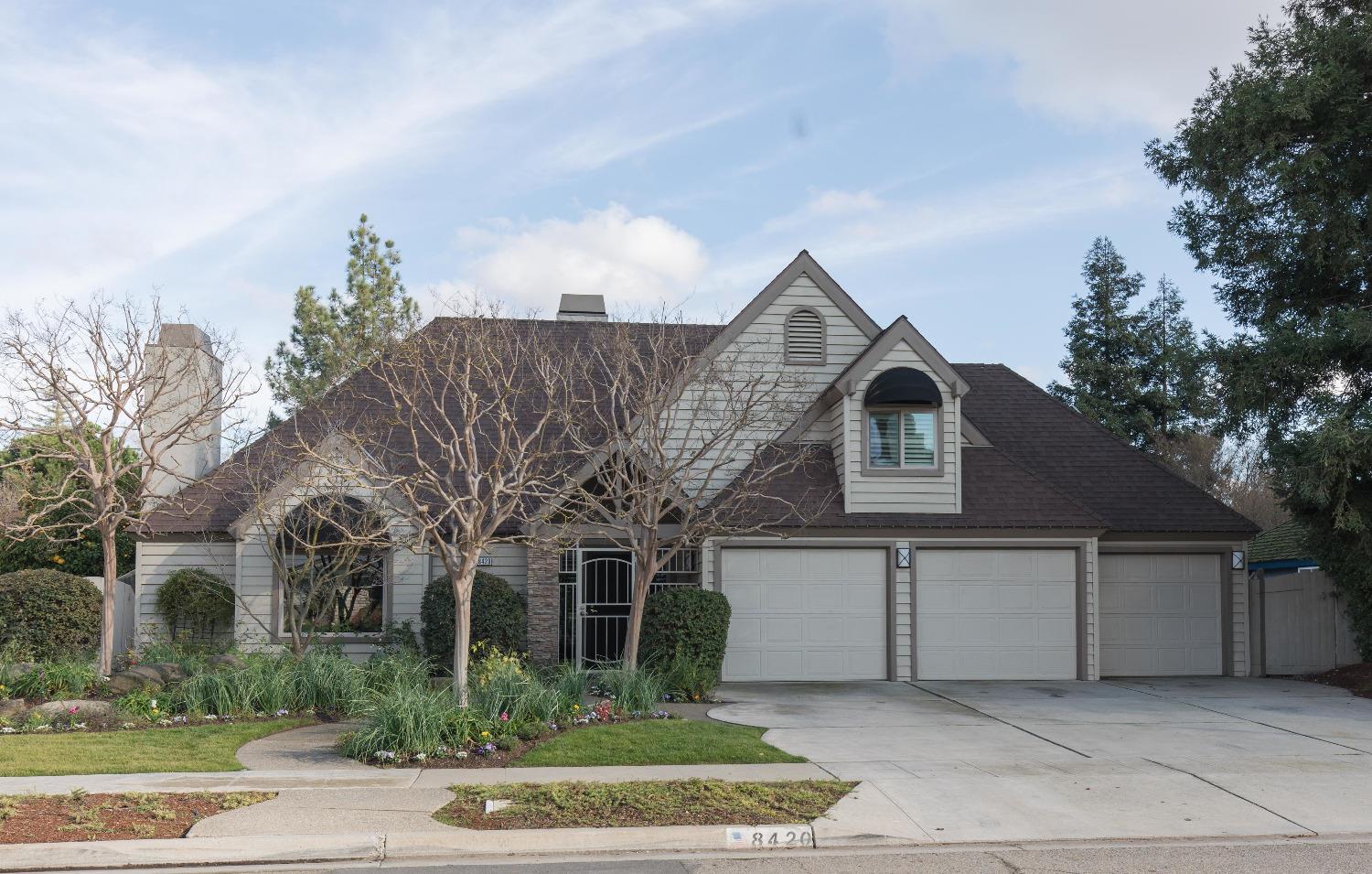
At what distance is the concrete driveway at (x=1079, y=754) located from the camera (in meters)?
9.51

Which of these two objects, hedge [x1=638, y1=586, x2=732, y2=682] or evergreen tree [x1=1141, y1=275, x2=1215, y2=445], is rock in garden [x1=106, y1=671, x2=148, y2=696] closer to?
hedge [x1=638, y1=586, x2=732, y2=682]

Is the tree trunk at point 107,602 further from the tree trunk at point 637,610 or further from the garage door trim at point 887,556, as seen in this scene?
the garage door trim at point 887,556

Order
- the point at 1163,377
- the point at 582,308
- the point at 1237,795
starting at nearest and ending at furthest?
the point at 1237,795
the point at 582,308
the point at 1163,377

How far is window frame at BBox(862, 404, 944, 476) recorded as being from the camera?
19469 millimetres

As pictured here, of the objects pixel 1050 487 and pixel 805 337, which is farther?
pixel 805 337

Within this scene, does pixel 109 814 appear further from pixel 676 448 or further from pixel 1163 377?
pixel 1163 377

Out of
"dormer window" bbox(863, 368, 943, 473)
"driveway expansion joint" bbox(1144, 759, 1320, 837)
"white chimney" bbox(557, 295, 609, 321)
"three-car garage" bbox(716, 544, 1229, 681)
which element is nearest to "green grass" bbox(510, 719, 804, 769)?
"driveway expansion joint" bbox(1144, 759, 1320, 837)

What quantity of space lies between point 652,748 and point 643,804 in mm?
2516

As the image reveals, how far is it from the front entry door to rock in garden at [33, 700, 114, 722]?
7753mm

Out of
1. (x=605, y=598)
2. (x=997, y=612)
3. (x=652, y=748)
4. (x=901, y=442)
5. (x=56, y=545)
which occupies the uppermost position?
(x=901, y=442)

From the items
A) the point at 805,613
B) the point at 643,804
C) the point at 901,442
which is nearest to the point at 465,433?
the point at 643,804

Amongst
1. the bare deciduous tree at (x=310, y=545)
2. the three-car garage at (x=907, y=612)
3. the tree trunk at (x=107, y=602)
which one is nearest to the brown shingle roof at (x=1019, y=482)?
the bare deciduous tree at (x=310, y=545)

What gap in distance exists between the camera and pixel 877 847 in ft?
29.1

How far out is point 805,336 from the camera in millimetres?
20859
